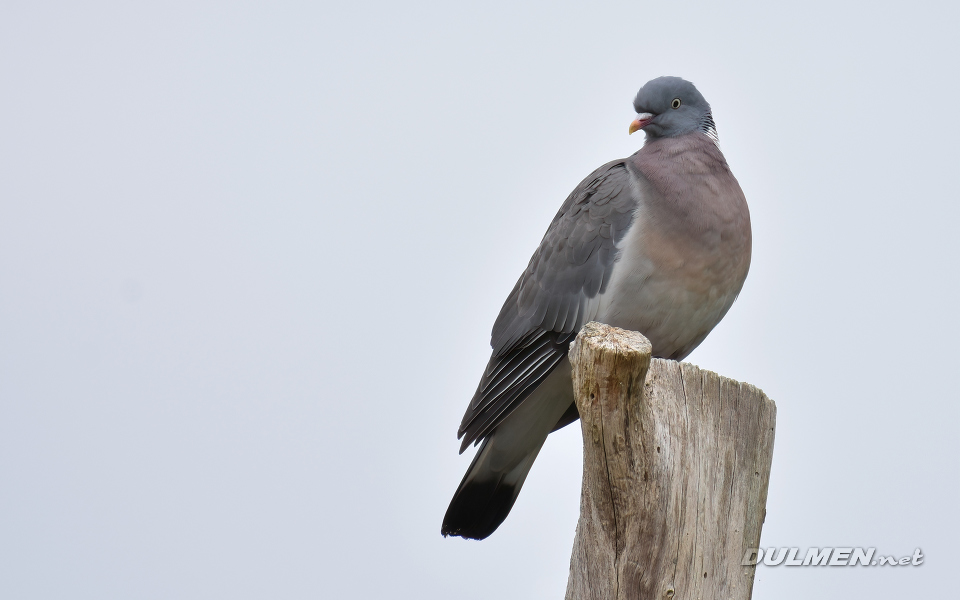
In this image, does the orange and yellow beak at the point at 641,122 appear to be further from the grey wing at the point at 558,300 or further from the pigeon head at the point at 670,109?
the grey wing at the point at 558,300

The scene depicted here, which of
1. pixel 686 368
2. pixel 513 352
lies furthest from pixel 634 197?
pixel 686 368

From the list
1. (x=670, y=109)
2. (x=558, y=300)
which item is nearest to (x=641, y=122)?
(x=670, y=109)

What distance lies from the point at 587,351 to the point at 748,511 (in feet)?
2.79

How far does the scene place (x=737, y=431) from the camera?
10.6 feet

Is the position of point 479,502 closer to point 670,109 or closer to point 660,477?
point 660,477

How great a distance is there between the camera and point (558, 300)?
4.59 m

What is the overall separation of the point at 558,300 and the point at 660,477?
1672mm

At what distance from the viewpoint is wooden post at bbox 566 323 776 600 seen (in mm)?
2928

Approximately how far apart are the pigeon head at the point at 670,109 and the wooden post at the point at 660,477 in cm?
209

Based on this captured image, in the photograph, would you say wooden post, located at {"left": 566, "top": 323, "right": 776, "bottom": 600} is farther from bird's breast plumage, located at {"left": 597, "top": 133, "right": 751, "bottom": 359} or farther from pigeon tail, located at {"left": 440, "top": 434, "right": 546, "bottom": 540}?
pigeon tail, located at {"left": 440, "top": 434, "right": 546, "bottom": 540}

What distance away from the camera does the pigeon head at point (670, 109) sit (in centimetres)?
495

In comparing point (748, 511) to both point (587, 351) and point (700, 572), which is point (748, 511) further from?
point (587, 351)

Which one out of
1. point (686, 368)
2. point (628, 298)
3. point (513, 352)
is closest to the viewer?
point (686, 368)

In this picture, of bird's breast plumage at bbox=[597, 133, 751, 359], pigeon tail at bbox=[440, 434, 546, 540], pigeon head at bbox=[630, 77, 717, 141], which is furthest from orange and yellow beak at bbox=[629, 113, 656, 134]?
pigeon tail at bbox=[440, 434, 546, 540]
